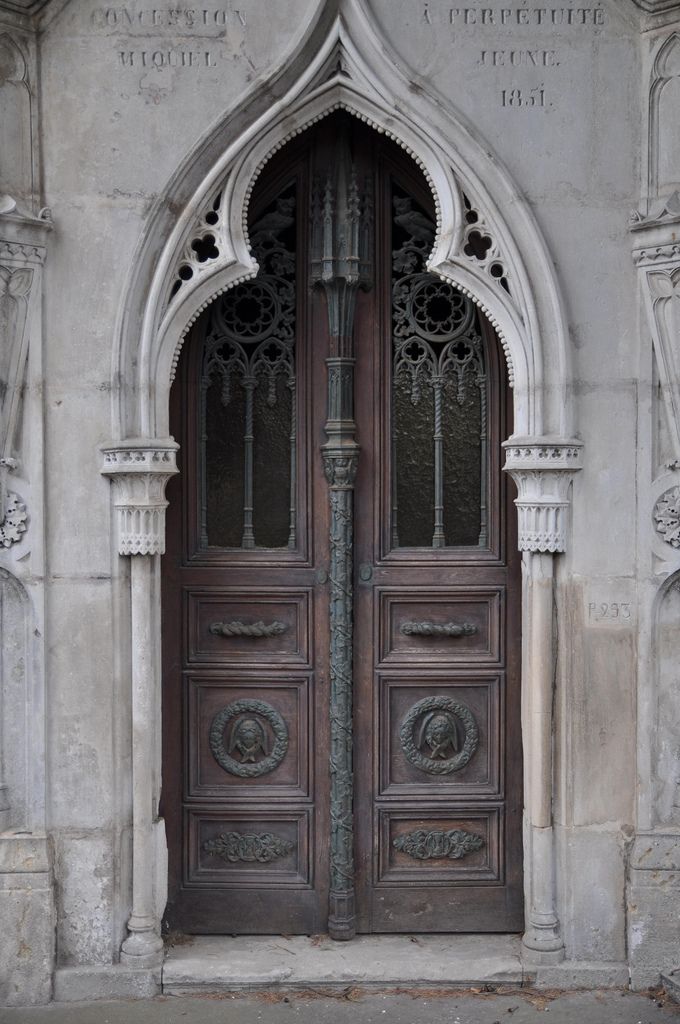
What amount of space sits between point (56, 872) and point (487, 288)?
3.38 m

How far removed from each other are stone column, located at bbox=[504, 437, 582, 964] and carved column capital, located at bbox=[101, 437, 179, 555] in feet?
5.24

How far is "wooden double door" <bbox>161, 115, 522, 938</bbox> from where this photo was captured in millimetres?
6242

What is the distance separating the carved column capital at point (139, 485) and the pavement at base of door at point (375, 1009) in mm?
2078

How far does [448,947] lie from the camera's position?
617 cm

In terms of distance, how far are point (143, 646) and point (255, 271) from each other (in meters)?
1.82

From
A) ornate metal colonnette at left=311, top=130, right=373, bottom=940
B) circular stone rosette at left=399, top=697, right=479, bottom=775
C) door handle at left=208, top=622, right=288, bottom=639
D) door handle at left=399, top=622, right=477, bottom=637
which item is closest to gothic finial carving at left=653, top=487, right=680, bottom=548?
door handle at left=399, top=622, right=477, bottom=637

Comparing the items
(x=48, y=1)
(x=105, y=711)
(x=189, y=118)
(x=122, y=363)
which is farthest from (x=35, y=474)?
(x=48, y=1)

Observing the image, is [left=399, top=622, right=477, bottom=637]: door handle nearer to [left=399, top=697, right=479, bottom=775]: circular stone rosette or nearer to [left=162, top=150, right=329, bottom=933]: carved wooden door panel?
[left=399, top=697, right=479, bottom=775]: circular stone rosette

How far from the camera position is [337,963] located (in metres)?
6.00

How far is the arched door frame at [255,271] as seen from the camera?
18.8 feet

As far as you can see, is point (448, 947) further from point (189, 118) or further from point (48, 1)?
point (48, 1)

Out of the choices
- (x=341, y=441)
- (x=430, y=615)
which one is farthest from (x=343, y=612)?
(x=341, y=441)

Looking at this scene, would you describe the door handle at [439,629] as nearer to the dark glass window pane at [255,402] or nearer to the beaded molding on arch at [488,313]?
the dark glass window pane at [255,402]

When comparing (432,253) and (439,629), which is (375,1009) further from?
(432,253)
